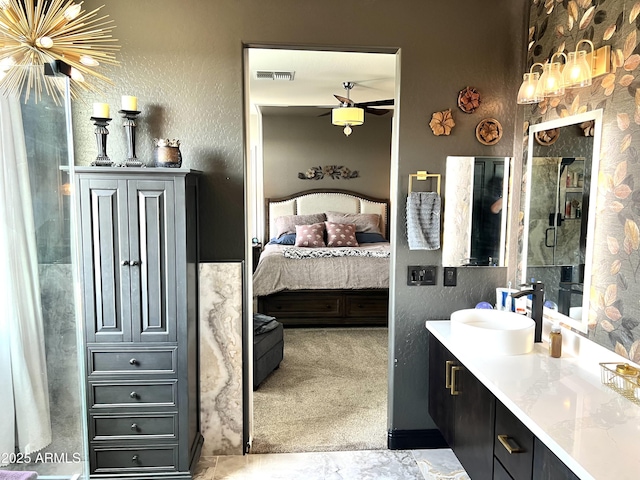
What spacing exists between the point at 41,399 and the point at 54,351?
21cm

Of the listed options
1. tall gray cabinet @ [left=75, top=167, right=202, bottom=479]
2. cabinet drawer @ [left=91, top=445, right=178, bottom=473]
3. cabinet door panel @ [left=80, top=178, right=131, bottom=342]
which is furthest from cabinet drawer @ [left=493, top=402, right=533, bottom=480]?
cabinet door panel @ [left=80, top=178, right=131, bottom=342]

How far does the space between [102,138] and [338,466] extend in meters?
2.17

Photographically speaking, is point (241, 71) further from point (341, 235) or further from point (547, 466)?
point (341, 235)

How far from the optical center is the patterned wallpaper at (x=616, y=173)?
1.78 m

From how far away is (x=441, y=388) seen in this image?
8.04 ft

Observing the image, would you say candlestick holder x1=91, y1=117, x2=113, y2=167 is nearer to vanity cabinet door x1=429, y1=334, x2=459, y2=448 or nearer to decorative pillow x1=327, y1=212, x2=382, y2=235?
vanity cabinet door x1=429, y1=334, x2=459, y2=448

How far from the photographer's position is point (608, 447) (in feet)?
4.46

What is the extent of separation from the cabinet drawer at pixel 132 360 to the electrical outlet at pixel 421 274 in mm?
1351

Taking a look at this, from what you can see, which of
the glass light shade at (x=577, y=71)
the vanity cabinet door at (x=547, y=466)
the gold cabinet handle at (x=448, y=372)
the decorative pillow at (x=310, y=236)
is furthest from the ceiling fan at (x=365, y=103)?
the vanity cabinet door at (x=547, y=466)

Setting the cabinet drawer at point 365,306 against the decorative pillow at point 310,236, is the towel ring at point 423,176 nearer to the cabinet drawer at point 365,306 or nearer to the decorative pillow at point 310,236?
the cabinet drawer at point 365,306

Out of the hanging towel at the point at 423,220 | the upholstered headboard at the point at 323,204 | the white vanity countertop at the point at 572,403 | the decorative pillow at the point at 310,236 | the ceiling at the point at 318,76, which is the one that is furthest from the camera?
the upholstered headboard at the point at 323,204

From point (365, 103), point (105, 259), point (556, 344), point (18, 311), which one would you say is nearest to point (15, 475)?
point (18, 311)

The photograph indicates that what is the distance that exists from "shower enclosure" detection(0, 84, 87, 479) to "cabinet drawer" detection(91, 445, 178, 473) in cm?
41

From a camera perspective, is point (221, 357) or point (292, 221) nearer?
point (221, 357)
